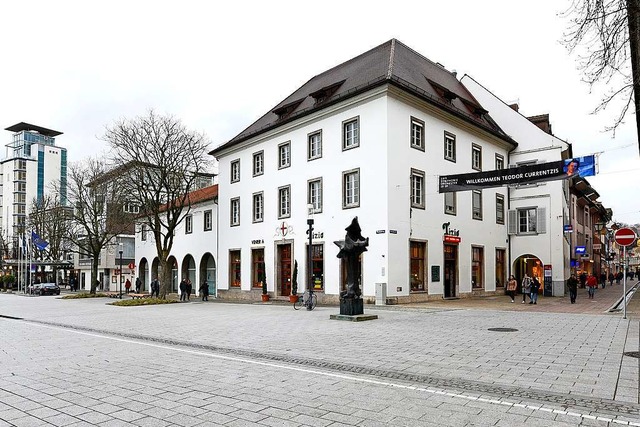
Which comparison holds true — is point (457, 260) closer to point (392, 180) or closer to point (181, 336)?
point (392, 180)

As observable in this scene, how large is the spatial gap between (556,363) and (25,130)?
122811 millimetres

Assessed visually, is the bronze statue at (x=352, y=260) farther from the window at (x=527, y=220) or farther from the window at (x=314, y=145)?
the window at (x=527, y=220)

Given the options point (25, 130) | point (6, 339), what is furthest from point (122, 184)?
point (25, 130)

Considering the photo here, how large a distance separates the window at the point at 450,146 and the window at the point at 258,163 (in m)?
12.2

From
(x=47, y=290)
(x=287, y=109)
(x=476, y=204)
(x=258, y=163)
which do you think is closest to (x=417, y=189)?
(x=476, y=204)

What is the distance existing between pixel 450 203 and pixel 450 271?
13.2 ft

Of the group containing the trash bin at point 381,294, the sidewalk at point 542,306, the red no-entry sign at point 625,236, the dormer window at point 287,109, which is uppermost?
the dormer window at point 287,109

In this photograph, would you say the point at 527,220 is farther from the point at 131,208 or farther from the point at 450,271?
the point at 131,208

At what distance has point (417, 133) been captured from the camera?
94.9ft

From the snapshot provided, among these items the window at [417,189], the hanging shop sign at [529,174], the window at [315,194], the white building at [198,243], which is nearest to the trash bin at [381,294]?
the window at [417,189]

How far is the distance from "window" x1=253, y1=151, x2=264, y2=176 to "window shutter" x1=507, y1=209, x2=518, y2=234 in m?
17.6

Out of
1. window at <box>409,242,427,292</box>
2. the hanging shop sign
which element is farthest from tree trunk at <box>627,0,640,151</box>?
window at <box>409,242,427,292</box>

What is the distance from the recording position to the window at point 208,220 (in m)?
41.4

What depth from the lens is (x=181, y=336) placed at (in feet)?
47.3
